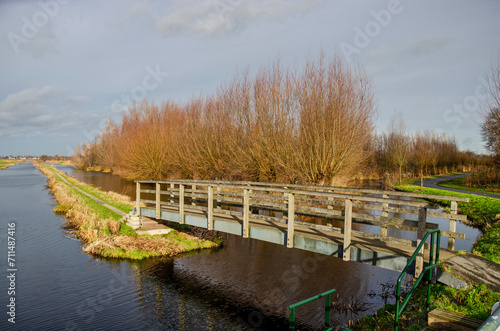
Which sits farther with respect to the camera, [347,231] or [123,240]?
[123,240]

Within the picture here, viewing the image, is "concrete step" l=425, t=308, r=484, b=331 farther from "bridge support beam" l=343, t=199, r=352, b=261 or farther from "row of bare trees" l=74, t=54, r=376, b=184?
"row of bare trees" l=74, t=54, r=376, b=184

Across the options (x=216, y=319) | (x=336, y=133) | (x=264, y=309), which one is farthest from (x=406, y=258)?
(x=336, y=133)

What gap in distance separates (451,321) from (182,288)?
797 cm

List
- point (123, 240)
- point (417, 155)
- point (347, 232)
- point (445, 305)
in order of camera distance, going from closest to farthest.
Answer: point (445, 305)
point (347, 232)
point (123, 240)
point (417, 155)

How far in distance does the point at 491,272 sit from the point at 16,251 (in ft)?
53.8

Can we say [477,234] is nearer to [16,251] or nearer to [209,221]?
[209,221]

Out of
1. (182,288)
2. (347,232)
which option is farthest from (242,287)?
(347,232)

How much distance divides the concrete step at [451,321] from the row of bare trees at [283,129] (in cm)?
1543

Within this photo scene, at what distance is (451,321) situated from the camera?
526cm

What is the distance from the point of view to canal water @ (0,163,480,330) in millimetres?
8828

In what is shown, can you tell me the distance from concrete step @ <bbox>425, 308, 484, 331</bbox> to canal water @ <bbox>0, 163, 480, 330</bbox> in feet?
11.0

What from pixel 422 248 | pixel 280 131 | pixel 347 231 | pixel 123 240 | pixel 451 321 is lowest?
pixel 123 240

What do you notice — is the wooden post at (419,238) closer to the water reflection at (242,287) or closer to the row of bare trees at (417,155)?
the water reflection at (242,287)

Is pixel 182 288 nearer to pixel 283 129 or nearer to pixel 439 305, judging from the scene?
pixel 439 305
